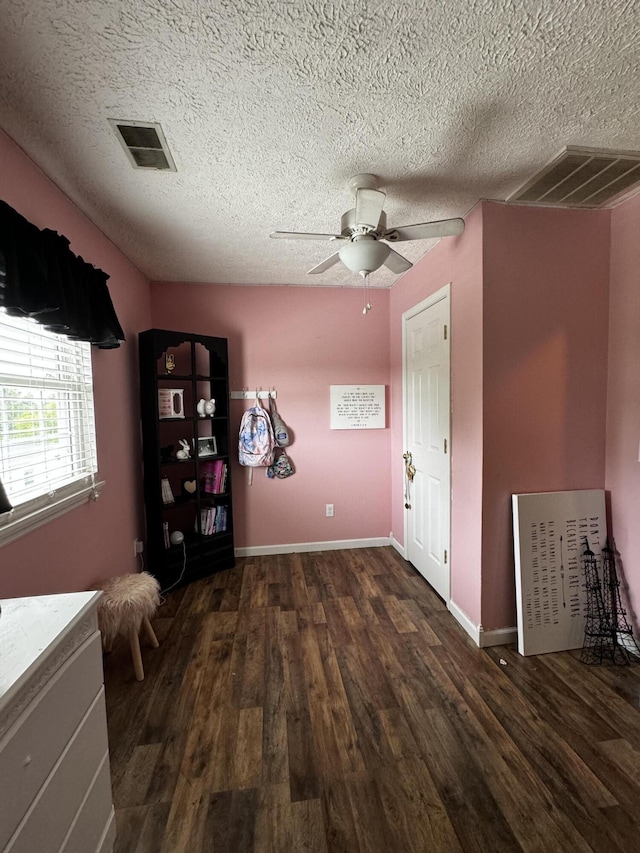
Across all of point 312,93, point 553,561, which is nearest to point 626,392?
point 553,561

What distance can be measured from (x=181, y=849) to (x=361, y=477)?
8.44ft

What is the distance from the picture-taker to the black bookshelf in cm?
263

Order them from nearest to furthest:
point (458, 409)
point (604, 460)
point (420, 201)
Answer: point (420, 201), point (604, 460), point (458, 409)

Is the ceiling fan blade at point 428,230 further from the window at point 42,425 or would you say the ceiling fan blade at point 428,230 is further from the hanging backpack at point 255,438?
the hanging backpack at point 255,438

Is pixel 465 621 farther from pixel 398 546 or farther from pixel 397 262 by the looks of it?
pixel 397 262

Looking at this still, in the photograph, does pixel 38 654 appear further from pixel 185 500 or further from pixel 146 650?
pixel 185 500

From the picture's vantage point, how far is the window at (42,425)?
1.39 metres

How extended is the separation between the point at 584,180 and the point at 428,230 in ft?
2.77

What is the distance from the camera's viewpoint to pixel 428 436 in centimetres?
263

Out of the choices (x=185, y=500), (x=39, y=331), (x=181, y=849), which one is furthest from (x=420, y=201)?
(x=181, y=849)

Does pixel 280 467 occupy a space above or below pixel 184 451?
below

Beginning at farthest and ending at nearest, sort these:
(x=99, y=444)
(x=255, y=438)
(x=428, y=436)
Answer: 1. (x=255, y=438)
2. (x=428, y=436)
3. (x=99, y=444)

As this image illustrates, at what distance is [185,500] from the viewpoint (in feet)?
9.27

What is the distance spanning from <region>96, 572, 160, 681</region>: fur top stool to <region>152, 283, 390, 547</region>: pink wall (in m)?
1.38
